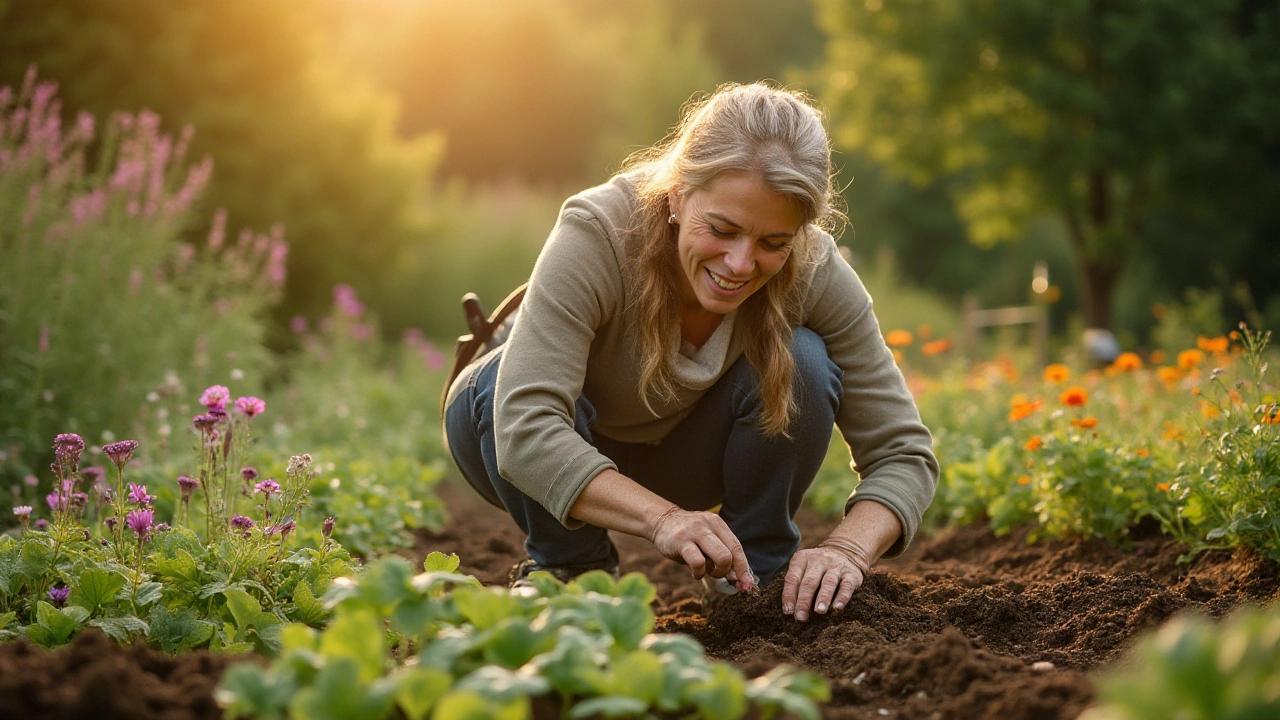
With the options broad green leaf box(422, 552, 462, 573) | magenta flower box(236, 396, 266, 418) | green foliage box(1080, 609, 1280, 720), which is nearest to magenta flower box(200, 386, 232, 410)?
magenta flower box(236, 396, 266, 418)

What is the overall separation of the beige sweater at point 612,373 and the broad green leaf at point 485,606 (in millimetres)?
660

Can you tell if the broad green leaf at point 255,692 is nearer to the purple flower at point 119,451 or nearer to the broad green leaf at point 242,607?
the broad green leaf at point 242,607

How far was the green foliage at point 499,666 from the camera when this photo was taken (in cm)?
119

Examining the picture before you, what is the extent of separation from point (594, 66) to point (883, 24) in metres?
10.7

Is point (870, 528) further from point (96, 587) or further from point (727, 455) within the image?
point (96, 587)

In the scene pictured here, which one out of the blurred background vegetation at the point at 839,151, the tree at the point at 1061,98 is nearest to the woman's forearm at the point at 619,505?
the blurred background vegetation at the point at 839,151

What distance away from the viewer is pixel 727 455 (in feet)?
8.29

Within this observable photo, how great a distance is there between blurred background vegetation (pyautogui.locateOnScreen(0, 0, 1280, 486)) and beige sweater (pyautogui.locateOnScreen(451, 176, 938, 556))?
825 millimetres

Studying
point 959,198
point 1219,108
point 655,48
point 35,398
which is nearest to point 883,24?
point 959,198

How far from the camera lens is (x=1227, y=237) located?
15.9 meters

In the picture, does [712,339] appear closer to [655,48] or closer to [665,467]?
[665,467]


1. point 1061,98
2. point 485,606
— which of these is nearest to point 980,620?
point 485,606

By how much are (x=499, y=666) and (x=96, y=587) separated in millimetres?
943

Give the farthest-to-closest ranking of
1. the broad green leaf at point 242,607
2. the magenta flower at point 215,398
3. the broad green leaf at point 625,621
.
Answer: the magenta flower at point 215,398 < the broad green leaf at point 242,607 < the broad green leaf at point 625,621
